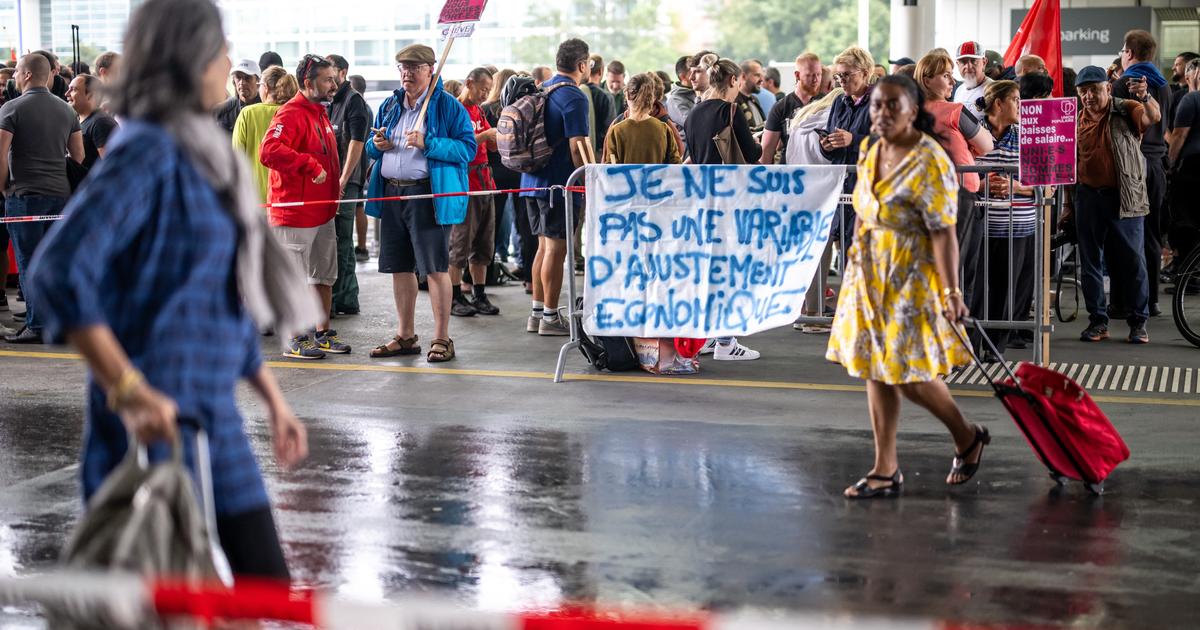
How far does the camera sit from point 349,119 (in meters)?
11.4

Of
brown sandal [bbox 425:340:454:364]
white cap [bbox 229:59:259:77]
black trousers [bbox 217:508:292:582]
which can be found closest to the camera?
black trousers [bbox 217:508:292:582]

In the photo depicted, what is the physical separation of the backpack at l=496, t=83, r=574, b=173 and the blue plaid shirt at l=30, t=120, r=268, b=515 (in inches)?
312

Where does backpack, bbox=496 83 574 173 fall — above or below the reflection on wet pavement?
above

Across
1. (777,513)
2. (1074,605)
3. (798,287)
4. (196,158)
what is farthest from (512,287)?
(196,158)

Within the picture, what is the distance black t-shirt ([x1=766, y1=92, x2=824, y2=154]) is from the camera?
37.4ft

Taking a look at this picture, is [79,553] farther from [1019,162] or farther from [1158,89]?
[1158,89]

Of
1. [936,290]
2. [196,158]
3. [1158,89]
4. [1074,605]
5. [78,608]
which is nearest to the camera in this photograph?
[78,608]

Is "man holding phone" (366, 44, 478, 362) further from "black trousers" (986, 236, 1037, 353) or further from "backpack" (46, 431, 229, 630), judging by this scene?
"backpack" (46, 431, 229, 630)

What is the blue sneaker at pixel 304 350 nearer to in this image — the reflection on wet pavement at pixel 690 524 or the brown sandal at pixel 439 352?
the brown sandal at pixel 439 352

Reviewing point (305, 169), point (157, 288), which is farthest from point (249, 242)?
point (305, 169)

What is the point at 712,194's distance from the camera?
356 inches

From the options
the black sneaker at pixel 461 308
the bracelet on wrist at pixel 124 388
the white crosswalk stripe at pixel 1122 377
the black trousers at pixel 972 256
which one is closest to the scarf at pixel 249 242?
the bracelet on wrist at pixel 124 388

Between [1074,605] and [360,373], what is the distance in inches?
227

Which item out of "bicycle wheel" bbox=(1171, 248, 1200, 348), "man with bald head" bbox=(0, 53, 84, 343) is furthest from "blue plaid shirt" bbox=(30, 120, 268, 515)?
"bicycle wheel" bbox=(1171, 248, 1200, 348)
